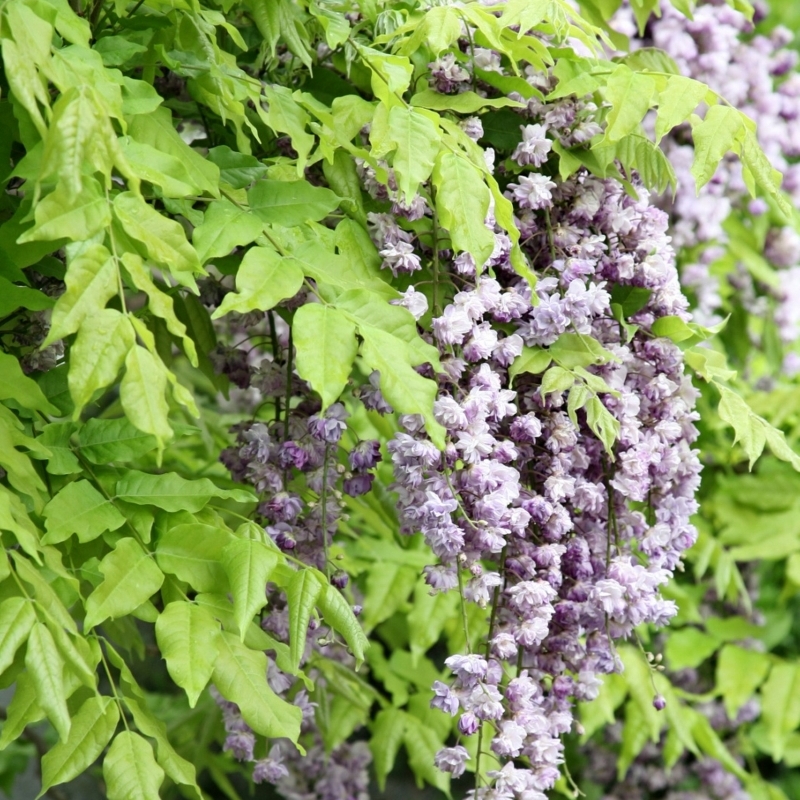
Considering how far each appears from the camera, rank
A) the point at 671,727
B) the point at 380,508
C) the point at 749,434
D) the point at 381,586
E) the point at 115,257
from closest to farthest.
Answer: the point at 115,257 < the point at 749,434 < the point at 380,508 < the point at 381,586 < the point at 671,727

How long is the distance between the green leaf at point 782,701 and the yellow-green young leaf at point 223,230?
1.70m

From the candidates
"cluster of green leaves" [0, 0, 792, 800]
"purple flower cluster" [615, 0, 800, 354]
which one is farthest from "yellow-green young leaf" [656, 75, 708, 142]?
"purple flower cluster" [615, 0, 800, 354]

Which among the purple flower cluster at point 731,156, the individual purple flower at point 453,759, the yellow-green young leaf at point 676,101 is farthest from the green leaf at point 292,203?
the purple flower cluster at point 731,156

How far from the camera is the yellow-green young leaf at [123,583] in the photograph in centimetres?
92

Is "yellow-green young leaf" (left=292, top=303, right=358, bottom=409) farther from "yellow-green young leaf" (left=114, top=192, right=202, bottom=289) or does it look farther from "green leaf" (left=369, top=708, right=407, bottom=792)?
"green leaf" (left=369, top=708, right=407, bottom=792)

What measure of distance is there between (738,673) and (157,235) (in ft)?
6.02

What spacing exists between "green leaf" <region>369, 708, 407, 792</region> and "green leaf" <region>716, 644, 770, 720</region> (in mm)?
794

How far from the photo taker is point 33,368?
1.14 m

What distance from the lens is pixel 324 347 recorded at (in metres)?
0.89

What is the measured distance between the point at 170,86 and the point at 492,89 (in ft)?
1.31

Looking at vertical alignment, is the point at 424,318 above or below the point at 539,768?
above

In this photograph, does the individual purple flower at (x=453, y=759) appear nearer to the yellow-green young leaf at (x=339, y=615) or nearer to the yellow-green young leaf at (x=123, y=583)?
the yellow-green young leaf at (x=339, y=615)

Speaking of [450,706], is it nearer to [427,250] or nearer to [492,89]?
[427,250]

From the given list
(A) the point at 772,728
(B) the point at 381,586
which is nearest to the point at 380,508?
(B) the point at 381,586
